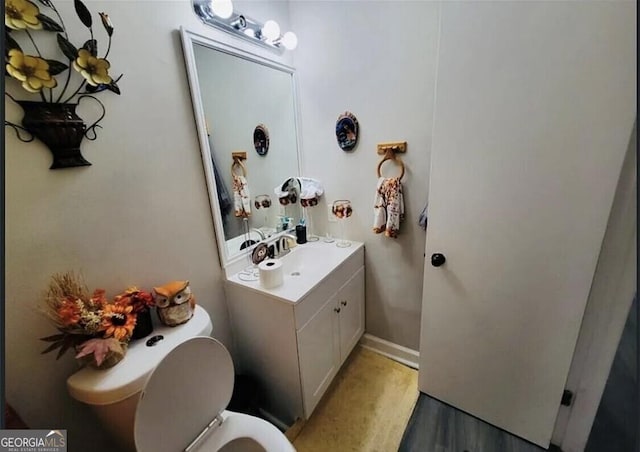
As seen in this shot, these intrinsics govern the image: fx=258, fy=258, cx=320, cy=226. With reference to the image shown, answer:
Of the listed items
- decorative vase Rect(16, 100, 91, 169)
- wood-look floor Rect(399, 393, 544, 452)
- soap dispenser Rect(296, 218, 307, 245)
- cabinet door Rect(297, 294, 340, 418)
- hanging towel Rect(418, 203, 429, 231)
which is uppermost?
decorative vase Rect(16, 100, 91, 169)

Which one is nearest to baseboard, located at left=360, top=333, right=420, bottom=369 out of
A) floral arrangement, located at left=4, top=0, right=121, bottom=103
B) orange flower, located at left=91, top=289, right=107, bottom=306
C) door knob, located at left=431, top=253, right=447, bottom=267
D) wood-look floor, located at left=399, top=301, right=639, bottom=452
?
wood-look floor, located at left=399, top=301, right=639, bottom=452

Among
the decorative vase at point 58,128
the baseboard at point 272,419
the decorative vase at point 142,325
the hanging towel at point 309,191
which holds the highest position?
the decorative vase at point 58,128

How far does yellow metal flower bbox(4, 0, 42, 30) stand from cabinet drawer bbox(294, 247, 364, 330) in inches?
49.8

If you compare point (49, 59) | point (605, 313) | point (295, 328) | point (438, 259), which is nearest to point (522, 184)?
point (438, 259)

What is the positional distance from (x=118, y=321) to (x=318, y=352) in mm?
941

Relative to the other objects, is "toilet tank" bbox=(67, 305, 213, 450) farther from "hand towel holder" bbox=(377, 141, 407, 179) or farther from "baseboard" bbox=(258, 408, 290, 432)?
"hand towel holder" bbox=(377, 141, 407, 179)

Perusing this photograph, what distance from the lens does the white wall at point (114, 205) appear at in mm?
774

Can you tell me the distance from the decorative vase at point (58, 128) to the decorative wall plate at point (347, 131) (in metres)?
1.21

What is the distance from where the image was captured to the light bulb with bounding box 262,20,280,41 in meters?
1.39

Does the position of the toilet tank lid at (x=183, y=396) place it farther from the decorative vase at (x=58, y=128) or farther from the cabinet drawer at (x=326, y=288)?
the decorative vase at (x=58, y=128)

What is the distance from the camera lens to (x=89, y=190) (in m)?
0.89

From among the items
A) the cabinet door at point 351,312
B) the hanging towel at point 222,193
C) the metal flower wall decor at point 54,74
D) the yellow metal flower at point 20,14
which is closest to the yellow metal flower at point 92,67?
the metal flower wall decor at point 54,74

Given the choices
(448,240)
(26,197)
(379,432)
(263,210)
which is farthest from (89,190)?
(379,432)

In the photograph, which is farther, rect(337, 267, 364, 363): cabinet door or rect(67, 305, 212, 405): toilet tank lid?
rect(337, 267, 364, 363): cabinet door
